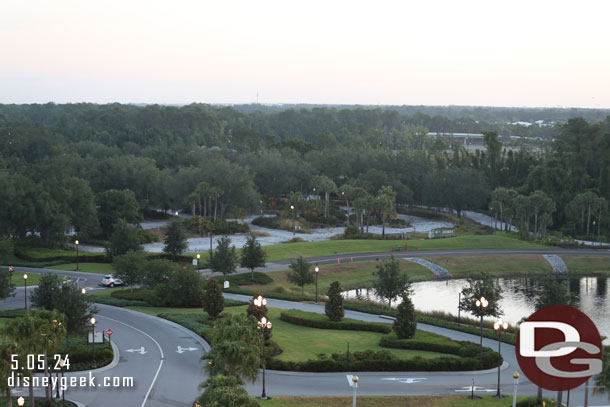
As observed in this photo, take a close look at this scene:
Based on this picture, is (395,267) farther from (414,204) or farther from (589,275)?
(414,204)

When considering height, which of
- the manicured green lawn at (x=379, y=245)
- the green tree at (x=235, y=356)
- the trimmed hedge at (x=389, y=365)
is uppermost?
the green tree at (x=235, y=356)

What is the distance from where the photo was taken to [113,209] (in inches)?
3356

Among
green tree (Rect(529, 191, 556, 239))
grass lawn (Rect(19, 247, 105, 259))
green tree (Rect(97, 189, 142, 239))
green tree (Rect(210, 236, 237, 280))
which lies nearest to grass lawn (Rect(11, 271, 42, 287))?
grass lawn (Rect(19, 247, 105, 259))

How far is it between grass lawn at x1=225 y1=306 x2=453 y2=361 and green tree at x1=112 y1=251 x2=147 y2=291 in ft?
44.6

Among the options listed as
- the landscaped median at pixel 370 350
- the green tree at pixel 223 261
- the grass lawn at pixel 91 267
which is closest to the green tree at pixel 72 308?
the landscaped median at pixel 370 350

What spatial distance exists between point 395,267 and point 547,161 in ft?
220

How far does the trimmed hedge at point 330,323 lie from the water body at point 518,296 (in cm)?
1451

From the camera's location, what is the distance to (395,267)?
53.9 metres

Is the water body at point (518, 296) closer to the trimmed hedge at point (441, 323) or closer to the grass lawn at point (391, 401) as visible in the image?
the trimmed hedge at point (441, 323)

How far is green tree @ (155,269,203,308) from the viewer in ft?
164

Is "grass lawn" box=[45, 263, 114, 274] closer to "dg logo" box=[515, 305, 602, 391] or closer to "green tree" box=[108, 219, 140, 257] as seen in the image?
"green tree" box=[108, 219, 140, 257]

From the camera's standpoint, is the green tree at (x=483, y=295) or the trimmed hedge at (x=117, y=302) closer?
the green tree at (x=483, y=295)

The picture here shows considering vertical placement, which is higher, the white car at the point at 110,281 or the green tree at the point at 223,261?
the green tree at the point at 223,261

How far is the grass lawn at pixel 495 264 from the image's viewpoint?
74.1 metres
